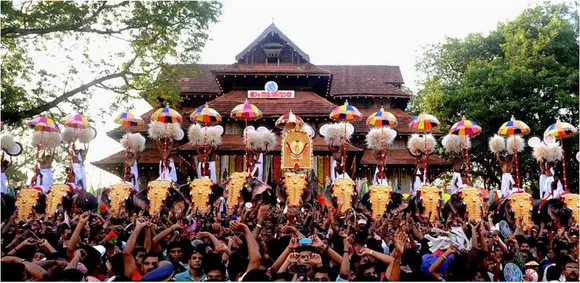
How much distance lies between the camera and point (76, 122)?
12828 millimetres

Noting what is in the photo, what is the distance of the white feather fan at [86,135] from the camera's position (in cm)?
1391

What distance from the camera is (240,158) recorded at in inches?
862

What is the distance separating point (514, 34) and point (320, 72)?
10.8 m

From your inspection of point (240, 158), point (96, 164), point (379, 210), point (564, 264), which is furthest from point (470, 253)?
point (96, 164)

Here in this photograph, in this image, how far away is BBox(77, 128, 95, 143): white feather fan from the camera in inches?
547

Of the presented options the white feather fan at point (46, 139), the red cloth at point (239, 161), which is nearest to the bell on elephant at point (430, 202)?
the white feather fan at point (46, 139)

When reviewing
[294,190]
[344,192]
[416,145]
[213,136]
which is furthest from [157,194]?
[416,145]

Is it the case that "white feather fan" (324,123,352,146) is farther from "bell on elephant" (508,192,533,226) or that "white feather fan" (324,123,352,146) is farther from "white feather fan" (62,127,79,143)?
"white feather fan" (62,127,79,143)

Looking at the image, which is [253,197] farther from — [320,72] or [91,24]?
[320,72]

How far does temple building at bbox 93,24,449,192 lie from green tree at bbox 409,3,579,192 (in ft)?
10.1

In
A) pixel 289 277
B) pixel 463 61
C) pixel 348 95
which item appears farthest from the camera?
pixel 463 61

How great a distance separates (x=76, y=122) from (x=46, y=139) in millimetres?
1097

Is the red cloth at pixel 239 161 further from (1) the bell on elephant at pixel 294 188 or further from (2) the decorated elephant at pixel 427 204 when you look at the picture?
(2) the decorated elephant at pixel 427 204

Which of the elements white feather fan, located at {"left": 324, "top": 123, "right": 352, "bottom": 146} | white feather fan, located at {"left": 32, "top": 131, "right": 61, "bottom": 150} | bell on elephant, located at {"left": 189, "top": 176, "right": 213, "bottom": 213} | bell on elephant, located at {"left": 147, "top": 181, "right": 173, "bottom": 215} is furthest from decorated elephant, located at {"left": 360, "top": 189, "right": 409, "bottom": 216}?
white feather fan, located at {"left": 32, "top": 131, "right": 61, "bottom": 150}
